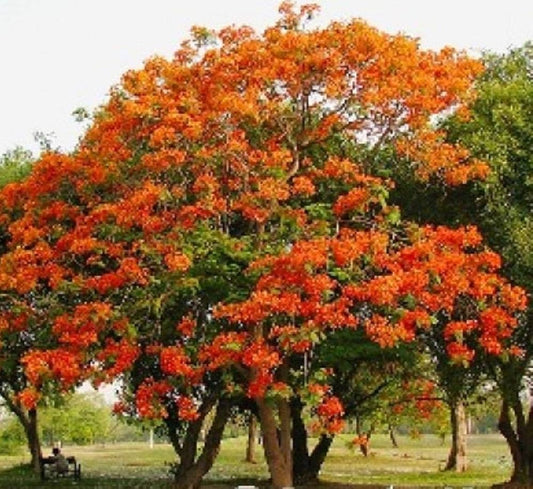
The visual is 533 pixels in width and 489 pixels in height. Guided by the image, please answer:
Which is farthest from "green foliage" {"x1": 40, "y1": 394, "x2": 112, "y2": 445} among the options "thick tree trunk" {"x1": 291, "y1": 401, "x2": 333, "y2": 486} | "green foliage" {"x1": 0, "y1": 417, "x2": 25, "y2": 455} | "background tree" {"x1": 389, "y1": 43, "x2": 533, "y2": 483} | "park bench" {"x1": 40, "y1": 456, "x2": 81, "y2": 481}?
"background tree" {"x1": 389, "y1": 43, "x2": 533, "y2": 483}

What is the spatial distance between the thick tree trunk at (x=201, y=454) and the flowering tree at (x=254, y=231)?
3.89 metres

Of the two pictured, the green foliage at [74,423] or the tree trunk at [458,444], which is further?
the green foliage at [74,423]

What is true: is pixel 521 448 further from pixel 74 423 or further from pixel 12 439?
pixel 74 423

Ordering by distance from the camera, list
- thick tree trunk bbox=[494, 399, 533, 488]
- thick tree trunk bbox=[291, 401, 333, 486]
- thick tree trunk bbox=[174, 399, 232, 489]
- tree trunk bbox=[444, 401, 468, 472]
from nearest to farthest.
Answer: thick tree trunk bbox=[494, 399, 533, 488]
thick tree trunk bbox=[174, 399, 232, 489]
thick tree trunk bbox=[291, 401, 333, 486]
tree trunk bbox=[444, 401, 468, 472]

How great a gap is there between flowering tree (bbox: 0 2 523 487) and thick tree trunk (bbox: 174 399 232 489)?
3890 millimetres

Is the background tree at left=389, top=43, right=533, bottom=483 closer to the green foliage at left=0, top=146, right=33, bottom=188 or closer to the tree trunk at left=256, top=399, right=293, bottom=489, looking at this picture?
the tree trunk at left=256, top=399, right=293, bottom=489

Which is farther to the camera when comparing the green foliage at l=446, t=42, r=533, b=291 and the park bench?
the park bench

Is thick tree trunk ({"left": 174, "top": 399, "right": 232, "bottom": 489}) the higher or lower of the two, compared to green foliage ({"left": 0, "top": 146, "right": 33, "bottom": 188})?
lower

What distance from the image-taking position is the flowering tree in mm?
24656

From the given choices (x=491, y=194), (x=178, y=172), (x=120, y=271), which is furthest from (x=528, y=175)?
(x=120, y=271)

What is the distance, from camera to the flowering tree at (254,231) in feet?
80.9

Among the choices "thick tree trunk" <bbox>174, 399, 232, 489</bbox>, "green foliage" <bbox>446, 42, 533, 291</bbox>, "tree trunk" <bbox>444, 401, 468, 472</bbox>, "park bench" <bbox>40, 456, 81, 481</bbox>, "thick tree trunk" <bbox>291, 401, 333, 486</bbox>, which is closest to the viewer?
"green foliage" <bbox>446, 42, 533, 291</bbox>

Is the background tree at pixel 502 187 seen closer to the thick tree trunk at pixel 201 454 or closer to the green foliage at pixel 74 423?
the thick tree trunk at pixel 201 454

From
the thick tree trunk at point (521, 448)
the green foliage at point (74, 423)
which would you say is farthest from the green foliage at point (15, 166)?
the green foliage at point (74, 423)
